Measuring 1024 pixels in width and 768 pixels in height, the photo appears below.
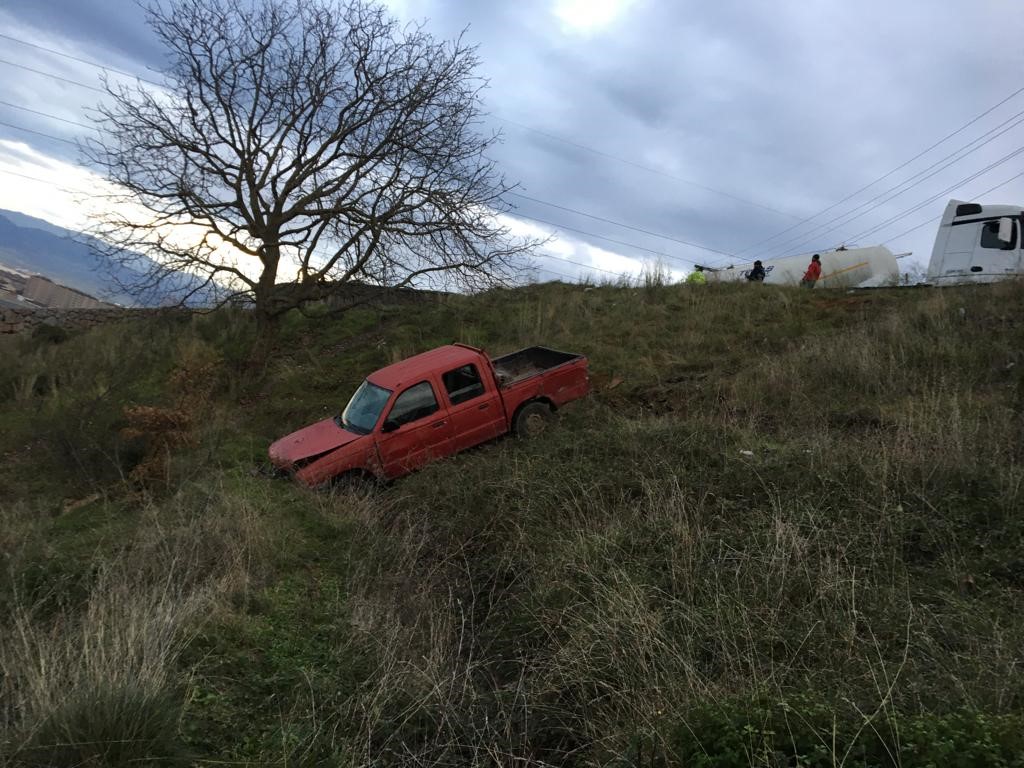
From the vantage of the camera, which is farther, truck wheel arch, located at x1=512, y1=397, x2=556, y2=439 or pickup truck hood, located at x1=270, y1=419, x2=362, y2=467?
truck wheel arch, located at x1=512, y1=397, x2=556, y2=439

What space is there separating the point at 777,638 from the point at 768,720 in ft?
3.27

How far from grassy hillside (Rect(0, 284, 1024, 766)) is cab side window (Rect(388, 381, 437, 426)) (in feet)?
3.39

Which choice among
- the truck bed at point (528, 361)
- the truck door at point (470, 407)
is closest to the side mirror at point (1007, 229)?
the truck bed at point (528, 361)

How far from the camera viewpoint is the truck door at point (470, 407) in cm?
968

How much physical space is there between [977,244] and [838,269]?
6402 millimetres

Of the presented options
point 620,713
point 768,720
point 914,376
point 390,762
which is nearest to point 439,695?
point 390,762

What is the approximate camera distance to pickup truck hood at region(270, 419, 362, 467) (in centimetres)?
877

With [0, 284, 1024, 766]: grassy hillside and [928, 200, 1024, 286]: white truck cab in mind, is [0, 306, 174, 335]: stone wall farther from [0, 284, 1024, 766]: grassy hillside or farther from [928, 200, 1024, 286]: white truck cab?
[928, 200, 1024, 286]: white truck cab

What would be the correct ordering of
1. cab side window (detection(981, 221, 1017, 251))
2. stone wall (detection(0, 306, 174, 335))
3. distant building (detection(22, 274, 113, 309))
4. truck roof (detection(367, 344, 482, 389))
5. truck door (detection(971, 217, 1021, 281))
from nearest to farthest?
truck roof (detection(367, 344, 482, 389)) < truck door (detection(971, 217, 1021, 281)) < cab side window (detection(981, 221, 1017, 251)) < stone wall (detection(0, 306, 174, 335)) < distant building (detection(22, 274, 113, 309))

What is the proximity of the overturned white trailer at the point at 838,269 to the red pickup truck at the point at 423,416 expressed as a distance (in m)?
14.9

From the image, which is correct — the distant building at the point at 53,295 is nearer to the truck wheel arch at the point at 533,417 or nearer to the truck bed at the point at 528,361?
the truck bed at the point at 528,361

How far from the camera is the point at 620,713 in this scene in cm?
336

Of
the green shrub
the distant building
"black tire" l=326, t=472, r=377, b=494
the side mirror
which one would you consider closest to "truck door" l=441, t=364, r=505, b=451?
"black tire" l=326, t=472, r=377, b=494

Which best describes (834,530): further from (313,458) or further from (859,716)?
(313,458)
